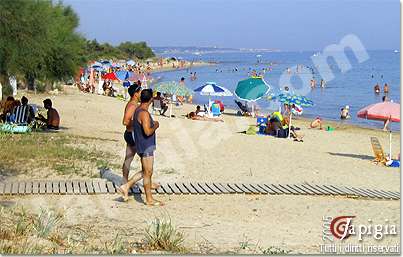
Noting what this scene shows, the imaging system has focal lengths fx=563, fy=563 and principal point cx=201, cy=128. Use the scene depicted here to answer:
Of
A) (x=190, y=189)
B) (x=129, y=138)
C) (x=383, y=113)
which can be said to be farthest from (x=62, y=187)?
(x=383, y=113)

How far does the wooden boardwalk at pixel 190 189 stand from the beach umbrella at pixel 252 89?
42.3ft

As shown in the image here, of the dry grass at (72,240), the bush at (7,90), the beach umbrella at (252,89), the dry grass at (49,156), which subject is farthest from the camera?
the beach umbrella at (252,89)

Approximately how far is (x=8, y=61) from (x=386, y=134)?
16192 millimetres

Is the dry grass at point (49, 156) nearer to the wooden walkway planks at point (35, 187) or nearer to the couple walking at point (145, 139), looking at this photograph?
the wooden walkway planks at point (35, 187)

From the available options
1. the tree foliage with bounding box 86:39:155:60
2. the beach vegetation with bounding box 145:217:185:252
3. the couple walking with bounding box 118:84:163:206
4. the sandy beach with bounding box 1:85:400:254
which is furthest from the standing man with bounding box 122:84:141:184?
the tree foliage with bounding box 86:39:155:60

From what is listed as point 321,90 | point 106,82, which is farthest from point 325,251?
point 321,90

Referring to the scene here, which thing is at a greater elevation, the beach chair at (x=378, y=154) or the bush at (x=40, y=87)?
the bush at (x=40, y=87)

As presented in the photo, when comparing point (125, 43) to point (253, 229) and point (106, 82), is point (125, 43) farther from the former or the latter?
point (253, 229)

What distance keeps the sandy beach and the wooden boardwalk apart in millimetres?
193

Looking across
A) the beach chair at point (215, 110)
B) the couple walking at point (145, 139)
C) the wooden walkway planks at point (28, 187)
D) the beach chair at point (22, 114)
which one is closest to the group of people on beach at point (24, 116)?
the beach chair at point (22, 114)

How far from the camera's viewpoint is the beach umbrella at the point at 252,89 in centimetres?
2147

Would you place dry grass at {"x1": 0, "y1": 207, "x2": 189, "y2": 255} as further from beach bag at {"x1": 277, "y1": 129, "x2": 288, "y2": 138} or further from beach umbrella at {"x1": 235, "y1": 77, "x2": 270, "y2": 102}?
beach umbrella at {"x1": 235, "y1": 77, "x2": 270, "y2": 102}

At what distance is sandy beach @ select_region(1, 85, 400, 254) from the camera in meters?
6.03

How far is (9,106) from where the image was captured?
12.9 m
